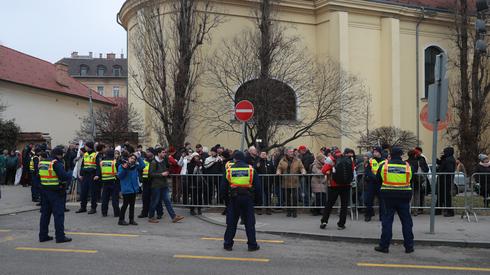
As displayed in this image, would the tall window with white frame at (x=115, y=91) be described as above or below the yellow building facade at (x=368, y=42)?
above

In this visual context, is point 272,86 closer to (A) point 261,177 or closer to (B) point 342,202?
(A) point 261,177

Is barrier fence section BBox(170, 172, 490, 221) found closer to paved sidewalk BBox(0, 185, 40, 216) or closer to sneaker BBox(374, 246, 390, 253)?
sneaker BBox(374, 246, 390, 253)

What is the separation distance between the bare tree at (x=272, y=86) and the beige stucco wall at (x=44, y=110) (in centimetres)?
1921

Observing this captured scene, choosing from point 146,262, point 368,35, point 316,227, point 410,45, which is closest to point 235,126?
point 368,35

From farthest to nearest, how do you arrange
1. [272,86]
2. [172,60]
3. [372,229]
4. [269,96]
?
[172,60] < [272,86] < [269,96] < [372,229]

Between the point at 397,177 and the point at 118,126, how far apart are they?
28.1 m

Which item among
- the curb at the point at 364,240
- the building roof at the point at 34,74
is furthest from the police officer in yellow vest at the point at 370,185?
the building roof at the point at 34,74

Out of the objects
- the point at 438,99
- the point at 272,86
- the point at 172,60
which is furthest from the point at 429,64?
the point at 438,99

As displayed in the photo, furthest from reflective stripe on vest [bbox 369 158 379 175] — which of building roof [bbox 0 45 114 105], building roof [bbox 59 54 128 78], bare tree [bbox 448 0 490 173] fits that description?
building roof [bbox 59 54 128 78]

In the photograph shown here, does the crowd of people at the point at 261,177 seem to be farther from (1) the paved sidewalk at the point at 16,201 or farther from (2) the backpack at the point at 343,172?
(1) the paved sidewalk at the point at 16,201

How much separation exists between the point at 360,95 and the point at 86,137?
20.5 metres

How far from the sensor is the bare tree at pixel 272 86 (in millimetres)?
20922

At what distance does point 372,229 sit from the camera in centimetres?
1096

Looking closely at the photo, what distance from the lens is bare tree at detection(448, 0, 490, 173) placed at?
91.0 ft
